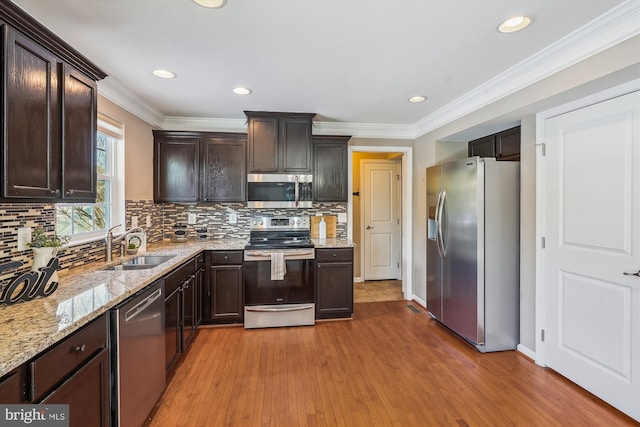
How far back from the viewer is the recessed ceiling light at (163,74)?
7.75ft

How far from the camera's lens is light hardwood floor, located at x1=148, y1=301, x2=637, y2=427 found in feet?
6.18

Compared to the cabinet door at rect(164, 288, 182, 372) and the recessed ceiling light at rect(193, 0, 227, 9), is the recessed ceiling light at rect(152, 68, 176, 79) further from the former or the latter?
the cabinet door at rect(164, 288, 182, 372)

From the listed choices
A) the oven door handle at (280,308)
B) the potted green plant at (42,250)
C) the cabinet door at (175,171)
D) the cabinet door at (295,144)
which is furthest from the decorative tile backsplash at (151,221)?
the oven door handle at (280,308)

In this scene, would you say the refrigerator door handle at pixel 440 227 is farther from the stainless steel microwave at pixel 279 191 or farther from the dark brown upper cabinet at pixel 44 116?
the dark brown upper cabinet at pixel 44 116

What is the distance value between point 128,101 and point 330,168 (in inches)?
88.8

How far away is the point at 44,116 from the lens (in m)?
1.45

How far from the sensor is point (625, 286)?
6.25 feet

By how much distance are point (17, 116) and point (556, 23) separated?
282cm

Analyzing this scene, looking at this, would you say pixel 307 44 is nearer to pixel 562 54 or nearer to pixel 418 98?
pixel 418 98

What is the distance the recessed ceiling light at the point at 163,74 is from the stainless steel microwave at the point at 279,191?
1.30 meters

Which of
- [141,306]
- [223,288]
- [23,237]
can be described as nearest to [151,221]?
[223,288]

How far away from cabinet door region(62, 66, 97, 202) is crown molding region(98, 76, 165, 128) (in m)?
0.79

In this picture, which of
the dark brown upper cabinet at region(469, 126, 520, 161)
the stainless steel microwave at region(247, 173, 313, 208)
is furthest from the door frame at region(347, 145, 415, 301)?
the dark brown upper cabinet at region(469, 126, 520, 161)

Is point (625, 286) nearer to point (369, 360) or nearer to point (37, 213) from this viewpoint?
point (369, 360)
